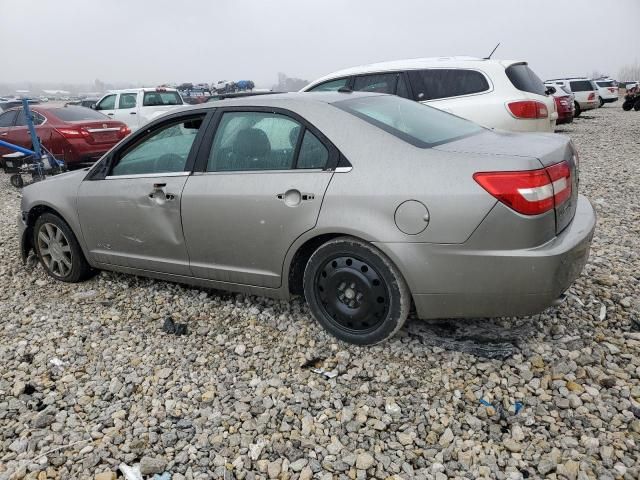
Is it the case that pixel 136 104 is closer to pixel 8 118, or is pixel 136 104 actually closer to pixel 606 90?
pixel 8 118

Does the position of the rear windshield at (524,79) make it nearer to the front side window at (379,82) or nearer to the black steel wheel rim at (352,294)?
the front side window at (379,82)

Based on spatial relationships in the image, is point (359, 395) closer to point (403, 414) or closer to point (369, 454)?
point (403, 414)

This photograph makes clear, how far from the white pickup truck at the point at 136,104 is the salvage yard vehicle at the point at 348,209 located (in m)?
10.4

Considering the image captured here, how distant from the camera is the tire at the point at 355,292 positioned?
111 inches

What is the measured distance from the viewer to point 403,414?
8.34 feet

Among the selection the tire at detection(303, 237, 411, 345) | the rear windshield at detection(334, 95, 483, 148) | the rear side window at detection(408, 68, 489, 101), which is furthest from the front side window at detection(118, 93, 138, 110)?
the tire at detection(303, 237, 411, 345)

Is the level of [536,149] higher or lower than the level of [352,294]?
higher

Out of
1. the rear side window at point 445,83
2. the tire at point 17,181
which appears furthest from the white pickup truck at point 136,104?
the rear side window at point 445,83

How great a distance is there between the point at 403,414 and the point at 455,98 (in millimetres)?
4937

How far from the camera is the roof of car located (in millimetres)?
6527

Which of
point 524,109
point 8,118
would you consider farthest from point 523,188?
point 8,118

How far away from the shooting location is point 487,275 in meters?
2.57

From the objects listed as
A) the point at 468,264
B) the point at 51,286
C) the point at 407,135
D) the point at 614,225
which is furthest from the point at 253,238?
the point at 614,225

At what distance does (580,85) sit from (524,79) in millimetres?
18470
